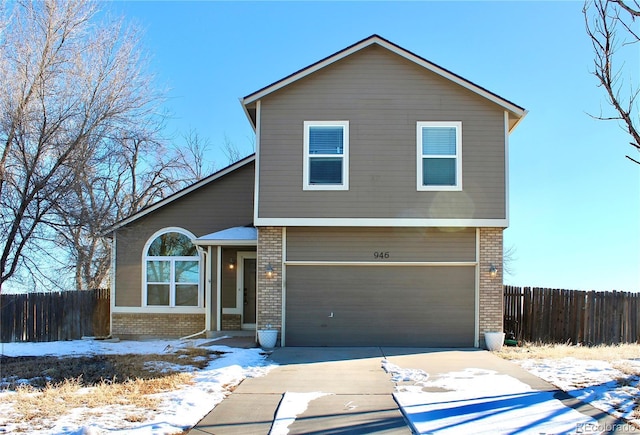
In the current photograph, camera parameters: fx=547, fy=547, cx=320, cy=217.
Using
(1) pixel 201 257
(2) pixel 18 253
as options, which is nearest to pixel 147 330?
(1) pixel 201 257

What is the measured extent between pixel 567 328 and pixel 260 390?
9602 millimetres

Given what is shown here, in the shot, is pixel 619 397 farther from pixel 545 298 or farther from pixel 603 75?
pixel 545 298

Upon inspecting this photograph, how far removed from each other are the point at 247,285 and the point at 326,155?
15.8ft

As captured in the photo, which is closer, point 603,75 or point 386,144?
point 603,75

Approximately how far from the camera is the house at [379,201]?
1283 cm

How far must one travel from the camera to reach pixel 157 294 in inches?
623

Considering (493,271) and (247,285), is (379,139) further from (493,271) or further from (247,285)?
(247,285)

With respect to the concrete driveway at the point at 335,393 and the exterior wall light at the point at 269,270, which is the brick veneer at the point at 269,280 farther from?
the concrete driveway at the point at 335,393

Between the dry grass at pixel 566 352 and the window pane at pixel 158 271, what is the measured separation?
9.31 m

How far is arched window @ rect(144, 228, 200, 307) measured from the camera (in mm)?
15773

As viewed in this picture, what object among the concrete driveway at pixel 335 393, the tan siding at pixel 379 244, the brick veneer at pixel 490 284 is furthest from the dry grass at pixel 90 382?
the brick veneer at pixel 490 284

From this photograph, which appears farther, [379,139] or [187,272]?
[187,272]

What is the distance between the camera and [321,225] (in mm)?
12773

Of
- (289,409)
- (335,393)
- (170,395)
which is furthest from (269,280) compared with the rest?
(289,409)
